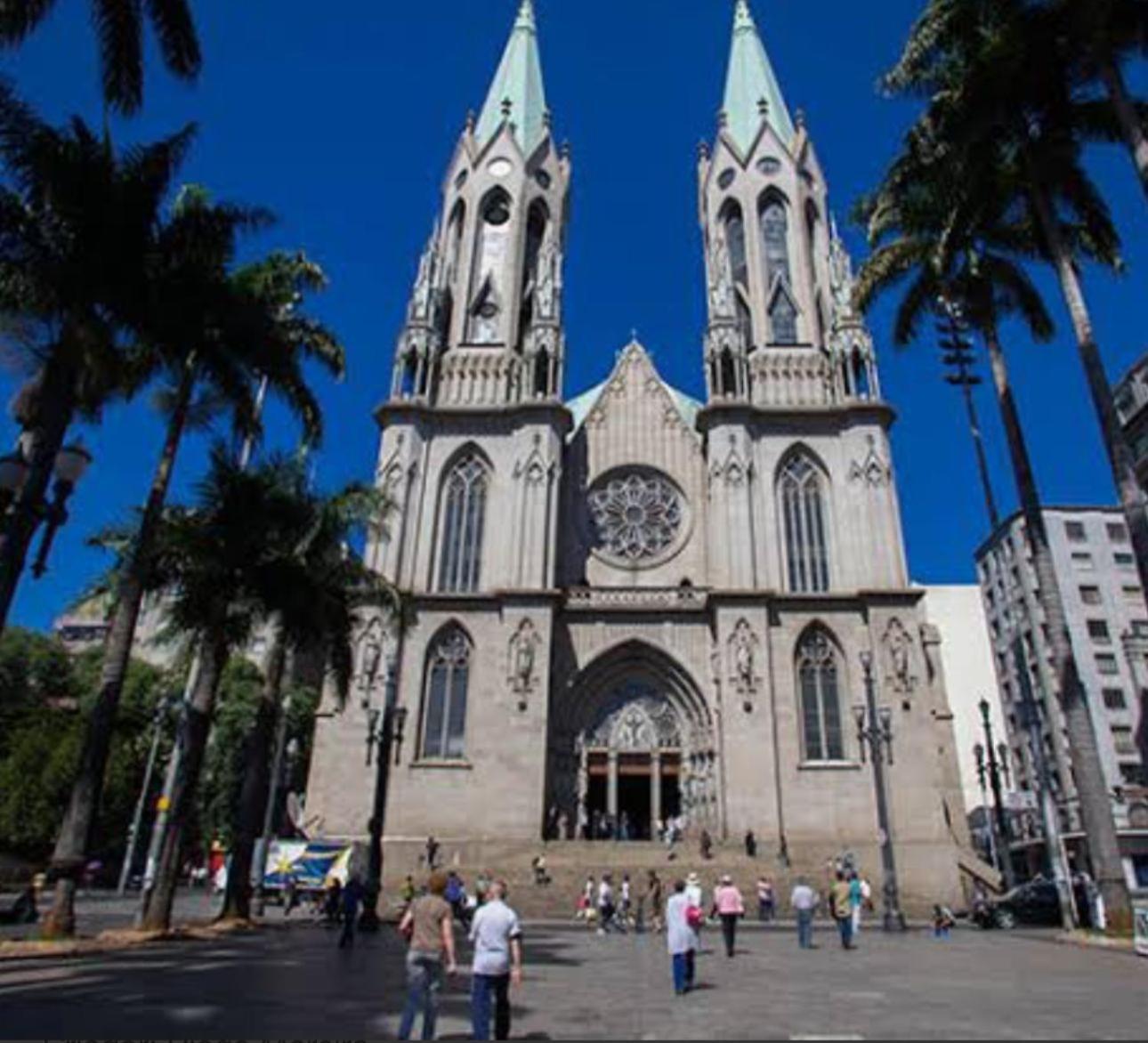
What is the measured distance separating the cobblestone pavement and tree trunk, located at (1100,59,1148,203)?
12409 mm

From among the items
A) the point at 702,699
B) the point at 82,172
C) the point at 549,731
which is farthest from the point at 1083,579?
the point at 82,172

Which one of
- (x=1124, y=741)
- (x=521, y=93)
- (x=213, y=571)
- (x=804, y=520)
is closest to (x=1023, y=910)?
(x=804, y=520)

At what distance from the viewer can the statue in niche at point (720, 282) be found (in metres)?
35.5

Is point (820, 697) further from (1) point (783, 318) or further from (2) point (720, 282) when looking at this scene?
(2) point (720, 282)

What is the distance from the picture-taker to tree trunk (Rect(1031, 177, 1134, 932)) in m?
14.1

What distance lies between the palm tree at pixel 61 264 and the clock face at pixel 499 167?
→ 28.3m

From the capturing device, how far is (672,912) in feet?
30.6

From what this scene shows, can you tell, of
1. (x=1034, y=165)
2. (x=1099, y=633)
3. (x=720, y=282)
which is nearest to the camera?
(x=1034, y=165)

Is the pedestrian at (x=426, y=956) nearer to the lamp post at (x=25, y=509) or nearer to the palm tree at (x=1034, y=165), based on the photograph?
the lamp post at (x=25, y=509)

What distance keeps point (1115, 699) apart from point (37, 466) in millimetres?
49651

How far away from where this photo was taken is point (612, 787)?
29.0 m

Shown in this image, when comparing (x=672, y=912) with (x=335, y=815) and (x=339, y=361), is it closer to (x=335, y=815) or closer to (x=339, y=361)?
(x=339, y=361)

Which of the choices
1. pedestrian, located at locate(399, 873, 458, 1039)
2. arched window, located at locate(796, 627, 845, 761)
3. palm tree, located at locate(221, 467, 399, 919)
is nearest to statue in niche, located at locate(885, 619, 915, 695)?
arched window, located at locate(796, 627, 845, 761)

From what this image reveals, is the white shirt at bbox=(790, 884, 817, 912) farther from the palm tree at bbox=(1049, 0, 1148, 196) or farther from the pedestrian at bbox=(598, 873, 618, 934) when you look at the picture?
the palm tree at bbox=(1049, 0, 1148, 196)
